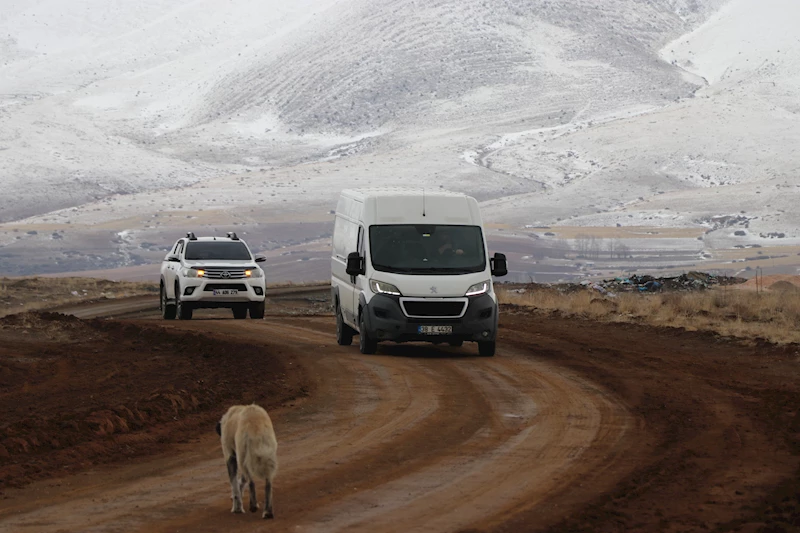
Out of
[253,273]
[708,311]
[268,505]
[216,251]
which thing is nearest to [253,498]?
[268,505]

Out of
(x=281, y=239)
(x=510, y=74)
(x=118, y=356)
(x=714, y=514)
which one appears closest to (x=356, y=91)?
(x=510, y=74)

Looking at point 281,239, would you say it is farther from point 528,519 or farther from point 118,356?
point 528,519

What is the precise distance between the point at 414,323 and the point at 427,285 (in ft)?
2.04

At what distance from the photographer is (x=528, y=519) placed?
354 inches

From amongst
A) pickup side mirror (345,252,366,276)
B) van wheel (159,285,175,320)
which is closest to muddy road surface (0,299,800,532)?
pickup side mirror (345,252,366,276)

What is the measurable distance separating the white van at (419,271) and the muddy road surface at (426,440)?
585mm

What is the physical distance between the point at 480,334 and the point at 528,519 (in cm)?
1124

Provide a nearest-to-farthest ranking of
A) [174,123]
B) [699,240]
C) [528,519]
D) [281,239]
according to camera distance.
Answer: [528,519] → [699,240] → [281,239] → [174,123]

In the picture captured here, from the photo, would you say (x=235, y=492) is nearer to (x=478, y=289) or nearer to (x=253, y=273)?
(x=478, y=289)

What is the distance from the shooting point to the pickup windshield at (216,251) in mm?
29531

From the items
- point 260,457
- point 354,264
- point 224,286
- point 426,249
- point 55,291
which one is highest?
point 426,249

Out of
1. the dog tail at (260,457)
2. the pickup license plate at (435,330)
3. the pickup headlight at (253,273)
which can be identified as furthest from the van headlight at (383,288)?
the dog tail at (260,457)

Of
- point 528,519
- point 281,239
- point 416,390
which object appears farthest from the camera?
point 281,239

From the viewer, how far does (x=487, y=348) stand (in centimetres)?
2061
